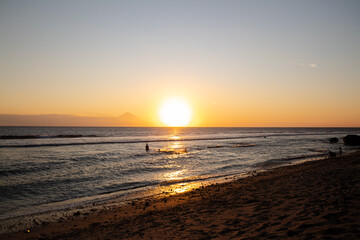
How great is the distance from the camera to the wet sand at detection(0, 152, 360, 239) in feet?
18.6

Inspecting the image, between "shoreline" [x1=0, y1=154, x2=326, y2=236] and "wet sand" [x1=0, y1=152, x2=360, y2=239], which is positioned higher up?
"wet sand" [x1=0, y1=152, x2=360, y2=239]

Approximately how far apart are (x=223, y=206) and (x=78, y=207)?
7.54 metres

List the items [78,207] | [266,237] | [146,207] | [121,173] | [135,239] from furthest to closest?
[121,173], [78,207], [146,207], [135,239], [266,237]

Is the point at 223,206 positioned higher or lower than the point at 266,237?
lower

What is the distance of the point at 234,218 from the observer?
7.20 m

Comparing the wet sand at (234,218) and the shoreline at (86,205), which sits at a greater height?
the wet sand at (234,218)

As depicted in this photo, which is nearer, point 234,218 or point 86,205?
point 234,218

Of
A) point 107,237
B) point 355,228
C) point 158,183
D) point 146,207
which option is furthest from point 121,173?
point 355,228

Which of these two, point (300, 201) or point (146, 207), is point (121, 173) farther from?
point (300, 201)

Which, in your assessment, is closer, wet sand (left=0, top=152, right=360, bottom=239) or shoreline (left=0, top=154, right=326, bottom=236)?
wet sand (left=0, top=152, right=360, bottom=239)

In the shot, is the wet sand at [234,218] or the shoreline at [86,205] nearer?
the wet sand at [234,218]

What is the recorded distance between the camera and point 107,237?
23.7 ft

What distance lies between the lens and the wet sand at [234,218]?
566cm

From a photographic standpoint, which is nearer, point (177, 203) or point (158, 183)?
point (177, 203)
